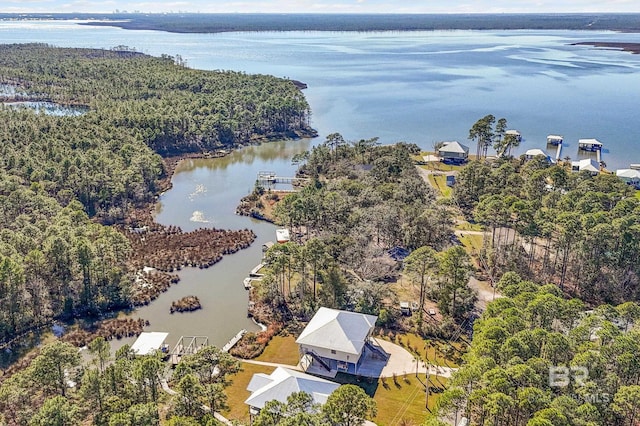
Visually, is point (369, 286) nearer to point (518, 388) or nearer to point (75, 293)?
point (518, 388)

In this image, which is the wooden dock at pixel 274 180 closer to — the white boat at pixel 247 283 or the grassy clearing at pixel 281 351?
the white boat at pixel 247 283

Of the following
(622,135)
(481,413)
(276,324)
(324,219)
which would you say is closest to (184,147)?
(324,219)

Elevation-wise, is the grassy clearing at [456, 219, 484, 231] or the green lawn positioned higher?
the grassy clearing at [456, 219, 484, 231]

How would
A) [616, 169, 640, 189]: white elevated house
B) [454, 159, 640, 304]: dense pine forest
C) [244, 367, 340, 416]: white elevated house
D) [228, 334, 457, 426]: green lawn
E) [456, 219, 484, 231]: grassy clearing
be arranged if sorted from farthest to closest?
[616, 169, 640, 189]: white elevated house → [456, 219, 484, 231]: grassy clearing → [454, 159, 640, 304]: dense pine forest → [228, 334, 457, 426]: green lawn → [244, 367, 340, 416]: white elevated house

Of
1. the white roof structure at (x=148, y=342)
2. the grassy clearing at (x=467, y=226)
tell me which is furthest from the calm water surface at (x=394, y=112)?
the grassy clearing at (x=467, y=226)

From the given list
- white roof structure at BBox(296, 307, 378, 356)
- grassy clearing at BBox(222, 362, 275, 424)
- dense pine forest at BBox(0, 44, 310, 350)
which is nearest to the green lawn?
grassy clearing at BBox(222, 362, 275, 424)

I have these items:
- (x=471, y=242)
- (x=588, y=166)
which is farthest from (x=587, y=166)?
(x=471, y=242)

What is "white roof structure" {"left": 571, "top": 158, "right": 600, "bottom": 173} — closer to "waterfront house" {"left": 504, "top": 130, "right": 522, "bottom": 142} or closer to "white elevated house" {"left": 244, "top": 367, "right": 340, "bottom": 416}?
"waterfront house" {"left": 504, "top": 130, "right": 522, "bottom": 142}
